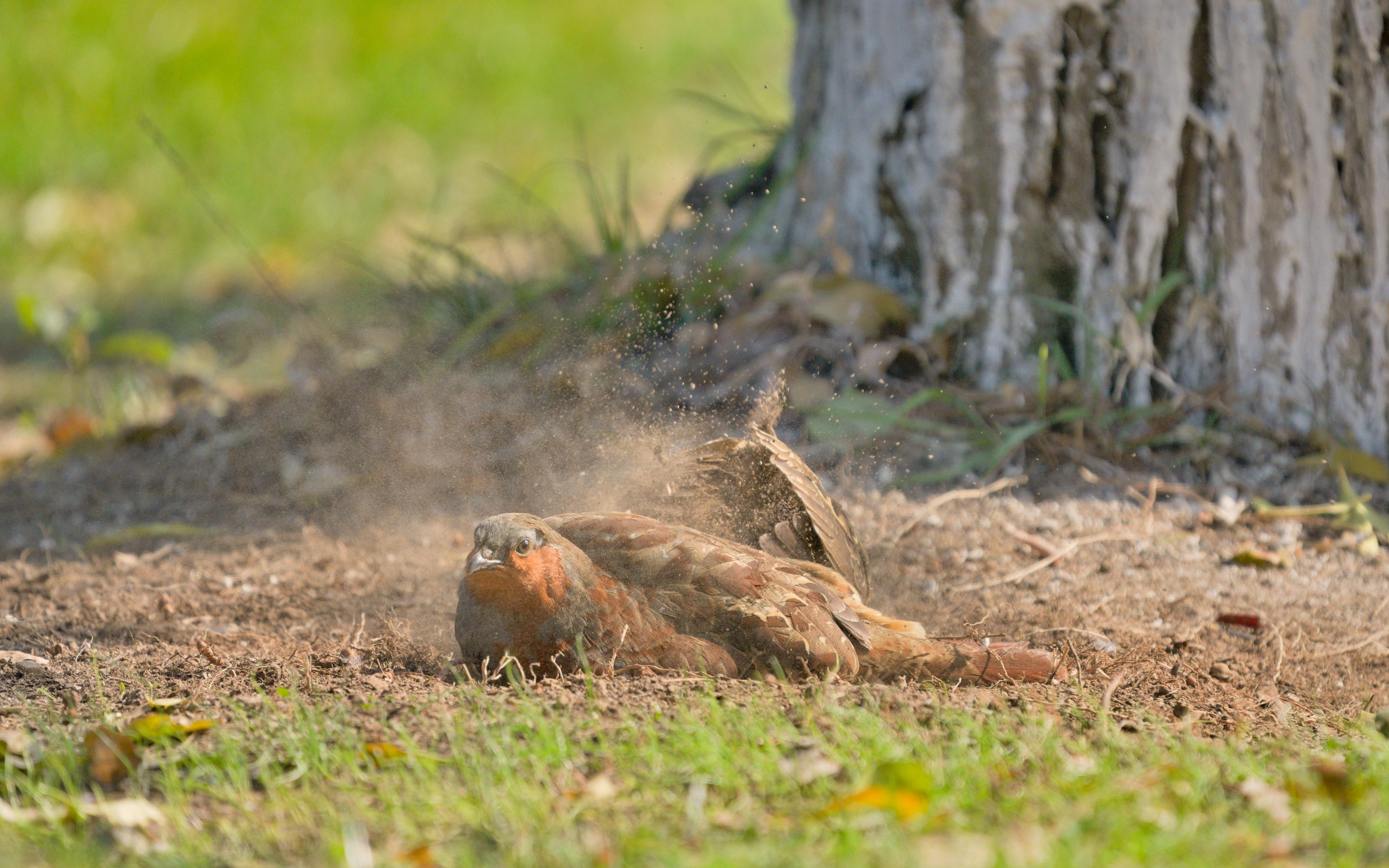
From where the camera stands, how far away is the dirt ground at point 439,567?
8.66 feet

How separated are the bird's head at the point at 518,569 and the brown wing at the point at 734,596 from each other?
0.18 meters

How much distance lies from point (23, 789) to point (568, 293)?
3.49 meters

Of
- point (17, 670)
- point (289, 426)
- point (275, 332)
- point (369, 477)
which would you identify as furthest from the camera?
point (275, 332)

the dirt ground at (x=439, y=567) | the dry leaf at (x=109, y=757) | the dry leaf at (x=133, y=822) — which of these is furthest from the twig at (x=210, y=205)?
the dry leaf at (x=133, y=822)

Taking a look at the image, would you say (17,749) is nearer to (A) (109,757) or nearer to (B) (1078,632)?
(A) (109,757)

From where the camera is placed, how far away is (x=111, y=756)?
1999 millimetres

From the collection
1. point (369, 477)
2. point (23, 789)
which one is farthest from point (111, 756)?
point (369, 477)

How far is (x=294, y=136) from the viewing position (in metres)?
8.44

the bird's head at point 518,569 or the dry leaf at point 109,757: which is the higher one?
the bird's head at point 518,569

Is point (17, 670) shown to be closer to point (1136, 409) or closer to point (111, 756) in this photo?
point (111, 756)

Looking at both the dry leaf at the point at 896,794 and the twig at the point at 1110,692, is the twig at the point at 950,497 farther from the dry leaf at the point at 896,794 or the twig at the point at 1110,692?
the dry leaf at the point at 896,794

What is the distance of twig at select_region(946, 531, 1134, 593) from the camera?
11.0ft

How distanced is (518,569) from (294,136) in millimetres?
7021

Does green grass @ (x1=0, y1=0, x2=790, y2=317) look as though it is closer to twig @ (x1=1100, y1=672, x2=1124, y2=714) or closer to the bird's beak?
the bird's beak
